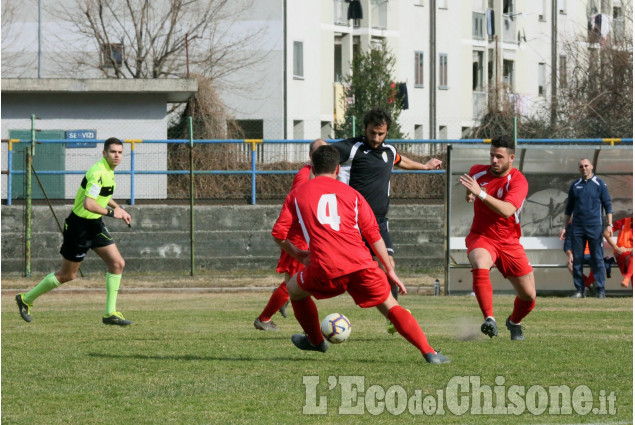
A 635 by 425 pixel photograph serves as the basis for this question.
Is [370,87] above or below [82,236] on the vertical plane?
above

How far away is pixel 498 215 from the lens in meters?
10.6

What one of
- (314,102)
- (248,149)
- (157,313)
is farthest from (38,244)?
(314,102)

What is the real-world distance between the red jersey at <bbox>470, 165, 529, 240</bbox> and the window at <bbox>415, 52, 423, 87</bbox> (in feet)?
124

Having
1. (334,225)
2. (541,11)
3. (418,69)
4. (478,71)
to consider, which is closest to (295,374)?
(334,225)

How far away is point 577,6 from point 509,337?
4511cm

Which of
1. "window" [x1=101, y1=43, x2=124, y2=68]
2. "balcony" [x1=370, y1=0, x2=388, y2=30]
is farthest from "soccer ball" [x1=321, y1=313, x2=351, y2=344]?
"balcony" [x1=370, y1=0, x2=388, y2=30]

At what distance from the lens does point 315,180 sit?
8.41m

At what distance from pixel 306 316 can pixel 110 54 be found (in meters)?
33.9

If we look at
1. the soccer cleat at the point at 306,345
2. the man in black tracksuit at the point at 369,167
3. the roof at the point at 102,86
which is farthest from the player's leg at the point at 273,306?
the roof at the point at 102,86

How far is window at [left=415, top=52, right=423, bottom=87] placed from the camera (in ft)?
158

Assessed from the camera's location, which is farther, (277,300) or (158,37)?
(158,37)

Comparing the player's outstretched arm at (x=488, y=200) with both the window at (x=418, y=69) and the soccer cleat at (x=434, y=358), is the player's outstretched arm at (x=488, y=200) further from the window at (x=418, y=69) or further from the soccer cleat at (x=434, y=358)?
the window at (x=418, y=69)

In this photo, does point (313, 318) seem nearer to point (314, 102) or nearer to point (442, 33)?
point (314, 102)

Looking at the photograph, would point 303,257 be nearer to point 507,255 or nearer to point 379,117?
point 379,117
